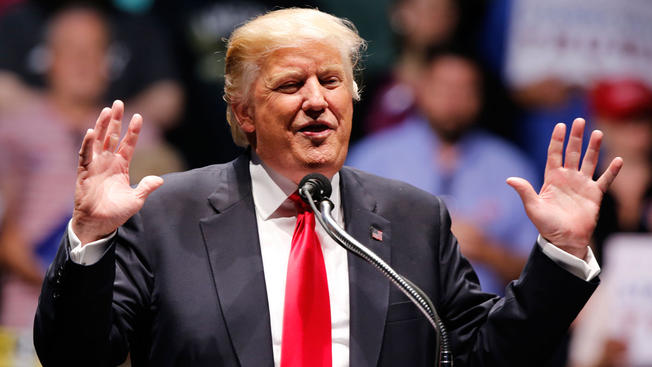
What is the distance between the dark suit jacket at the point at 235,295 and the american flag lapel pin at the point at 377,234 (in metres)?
0.01

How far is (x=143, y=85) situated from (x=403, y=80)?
1.33 metres

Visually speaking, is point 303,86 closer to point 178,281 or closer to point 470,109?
point 178,281

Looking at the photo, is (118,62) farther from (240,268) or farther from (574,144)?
(574,144)

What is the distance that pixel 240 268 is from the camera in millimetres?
1794

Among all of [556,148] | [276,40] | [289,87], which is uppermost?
[276,40]

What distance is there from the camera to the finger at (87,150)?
5.20 feet

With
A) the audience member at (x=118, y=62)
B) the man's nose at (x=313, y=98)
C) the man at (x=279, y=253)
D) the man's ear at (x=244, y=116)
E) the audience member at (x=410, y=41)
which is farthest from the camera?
the audience member at (x=410, y=41)

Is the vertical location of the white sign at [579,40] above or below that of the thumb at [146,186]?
below

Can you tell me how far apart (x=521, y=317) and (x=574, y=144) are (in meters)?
0.40

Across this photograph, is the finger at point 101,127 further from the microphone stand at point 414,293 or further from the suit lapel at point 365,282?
the suit lapel at point 365,282

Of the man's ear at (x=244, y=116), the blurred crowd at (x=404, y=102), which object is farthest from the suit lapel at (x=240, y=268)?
the blurred crowd at (x=404, y=102)

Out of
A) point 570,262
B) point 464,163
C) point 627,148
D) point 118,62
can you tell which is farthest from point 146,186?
point 627,148

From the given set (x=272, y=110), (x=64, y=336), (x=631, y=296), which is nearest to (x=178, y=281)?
(x=64, y=336)

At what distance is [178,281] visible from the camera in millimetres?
1768
